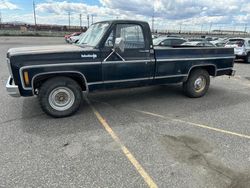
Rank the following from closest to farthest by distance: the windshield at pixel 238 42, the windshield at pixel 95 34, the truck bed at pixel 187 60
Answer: the windshield at pixel 95 34, the truck bed at pixel 187 60, the windshield at pixel 238 42

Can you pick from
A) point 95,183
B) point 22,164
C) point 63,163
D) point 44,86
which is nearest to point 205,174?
point 95,183

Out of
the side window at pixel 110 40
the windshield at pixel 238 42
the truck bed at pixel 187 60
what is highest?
the side window at pixel 110 40

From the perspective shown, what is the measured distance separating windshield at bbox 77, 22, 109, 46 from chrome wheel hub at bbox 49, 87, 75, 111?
1243 millimetres

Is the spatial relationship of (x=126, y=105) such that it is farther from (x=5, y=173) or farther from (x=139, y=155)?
(x=5, y=173)

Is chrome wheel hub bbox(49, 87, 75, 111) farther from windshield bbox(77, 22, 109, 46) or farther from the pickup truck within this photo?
windshield bbox(77, 22, 109, 46)

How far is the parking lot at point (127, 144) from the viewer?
2.98 metres

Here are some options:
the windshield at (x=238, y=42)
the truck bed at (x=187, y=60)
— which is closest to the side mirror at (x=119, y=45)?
the truck bed at (x=187, y=60)

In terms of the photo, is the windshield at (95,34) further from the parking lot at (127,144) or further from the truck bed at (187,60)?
the parking lot at (127,144)

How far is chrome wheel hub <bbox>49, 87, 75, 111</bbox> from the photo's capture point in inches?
190

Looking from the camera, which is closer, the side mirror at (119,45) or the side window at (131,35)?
the side mirror at (119,45)

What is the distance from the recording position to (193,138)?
4113 millimetres

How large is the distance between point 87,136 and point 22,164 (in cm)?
122

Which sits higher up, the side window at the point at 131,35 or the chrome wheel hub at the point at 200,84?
the side window at the point at 131,35

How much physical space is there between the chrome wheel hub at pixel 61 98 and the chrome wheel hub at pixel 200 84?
3663 mm
